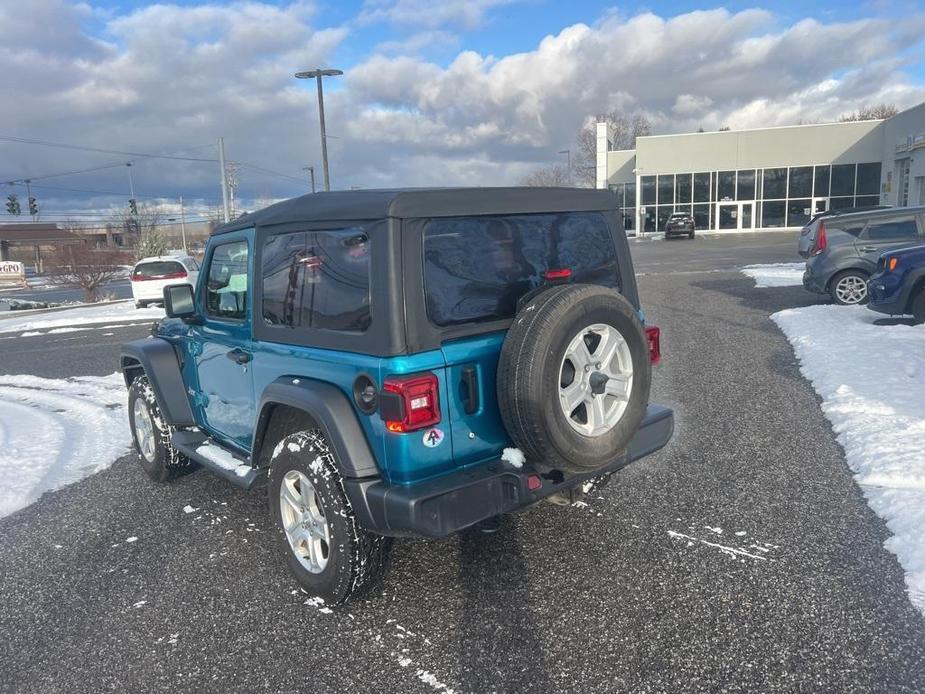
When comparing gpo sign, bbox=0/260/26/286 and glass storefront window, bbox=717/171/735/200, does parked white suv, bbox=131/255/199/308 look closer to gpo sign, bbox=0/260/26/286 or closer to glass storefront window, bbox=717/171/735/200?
gpo sign, bbox=0/260/26/286

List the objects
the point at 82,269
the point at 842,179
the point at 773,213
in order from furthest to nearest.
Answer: the point at 773,213
the point at 842,179
the point at 82,269

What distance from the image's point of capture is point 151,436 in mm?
5305

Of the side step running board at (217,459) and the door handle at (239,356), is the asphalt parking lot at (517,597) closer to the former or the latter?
the side step running board at (217,459)

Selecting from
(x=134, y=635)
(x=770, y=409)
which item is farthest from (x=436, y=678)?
(x=770, y=409)

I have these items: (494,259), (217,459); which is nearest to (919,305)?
(494,259)

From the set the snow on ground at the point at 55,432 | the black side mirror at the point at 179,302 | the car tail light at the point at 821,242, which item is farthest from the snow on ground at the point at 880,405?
the snow on ground at the point at 55,432

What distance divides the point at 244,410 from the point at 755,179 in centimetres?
4957

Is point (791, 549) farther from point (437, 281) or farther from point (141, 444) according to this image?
point (141, 444)

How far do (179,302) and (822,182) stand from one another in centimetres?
5002

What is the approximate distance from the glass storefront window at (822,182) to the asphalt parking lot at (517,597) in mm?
47333

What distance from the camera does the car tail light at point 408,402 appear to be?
9.73ft

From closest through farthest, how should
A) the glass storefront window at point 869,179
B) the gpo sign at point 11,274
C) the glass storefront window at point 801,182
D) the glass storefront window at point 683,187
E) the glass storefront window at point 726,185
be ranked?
the gpo sign at point 11,274 → the glass storefront window at point 869,179 → the glass storefront window at point 801,182 → the glass storefront window at point 726,185 → the glass storefront window at point 683,187

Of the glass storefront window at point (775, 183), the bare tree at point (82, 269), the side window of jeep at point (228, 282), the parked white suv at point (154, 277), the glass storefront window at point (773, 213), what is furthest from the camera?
the glass storefront window at point (773, 213)

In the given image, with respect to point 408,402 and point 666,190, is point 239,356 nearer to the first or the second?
point 408,402
